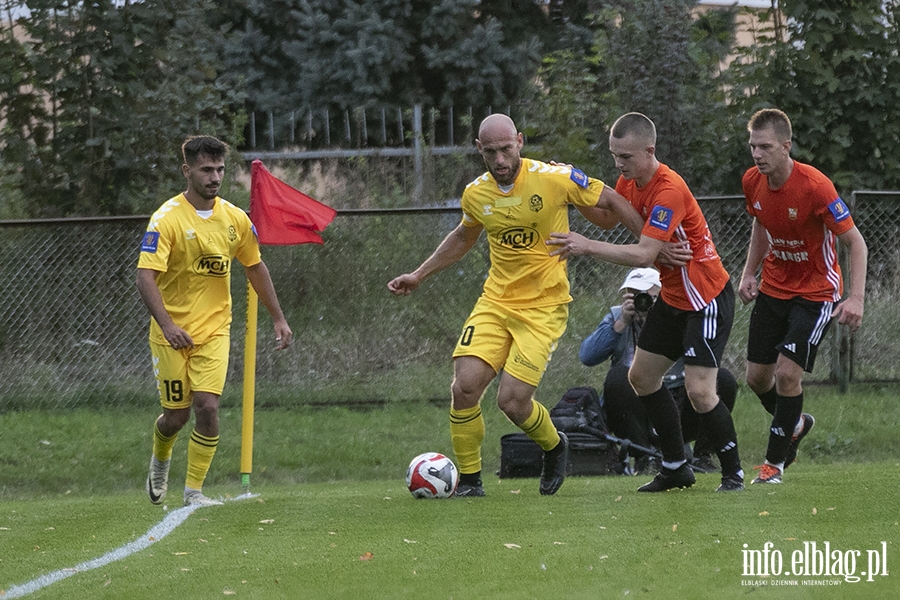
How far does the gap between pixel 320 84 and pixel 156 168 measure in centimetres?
571

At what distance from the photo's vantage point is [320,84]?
1788 centimetres

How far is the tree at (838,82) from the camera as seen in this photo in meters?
12.6

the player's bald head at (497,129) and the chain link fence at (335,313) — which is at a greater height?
the player's bald head at (497,129)

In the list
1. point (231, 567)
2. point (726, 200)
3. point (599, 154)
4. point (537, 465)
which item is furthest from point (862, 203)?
point (231, 567)

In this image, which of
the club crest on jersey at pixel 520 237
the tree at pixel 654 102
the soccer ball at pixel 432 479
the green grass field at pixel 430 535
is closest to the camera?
the green grass field at pixel 430 535

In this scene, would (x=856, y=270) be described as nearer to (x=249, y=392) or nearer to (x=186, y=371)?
(x=186, y=371)

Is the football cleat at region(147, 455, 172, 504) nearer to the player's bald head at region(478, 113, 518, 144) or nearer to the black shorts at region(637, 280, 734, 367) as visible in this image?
the player's bald head at region(478, 113, 518, 144)

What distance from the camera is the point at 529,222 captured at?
6.93 meters

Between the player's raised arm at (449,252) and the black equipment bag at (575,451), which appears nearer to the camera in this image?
the player's raised arm at (449,252)

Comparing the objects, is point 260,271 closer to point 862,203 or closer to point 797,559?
point 797,559

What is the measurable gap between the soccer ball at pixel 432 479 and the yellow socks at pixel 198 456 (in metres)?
1.33

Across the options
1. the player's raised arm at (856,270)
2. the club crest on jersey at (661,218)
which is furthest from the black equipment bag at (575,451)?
the club crest on jersey at (661,218)

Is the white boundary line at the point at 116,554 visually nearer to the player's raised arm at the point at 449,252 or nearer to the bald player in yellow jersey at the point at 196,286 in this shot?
the bald player in yellow jersey at the point at 196,286

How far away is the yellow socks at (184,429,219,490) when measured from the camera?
24.6 feet
